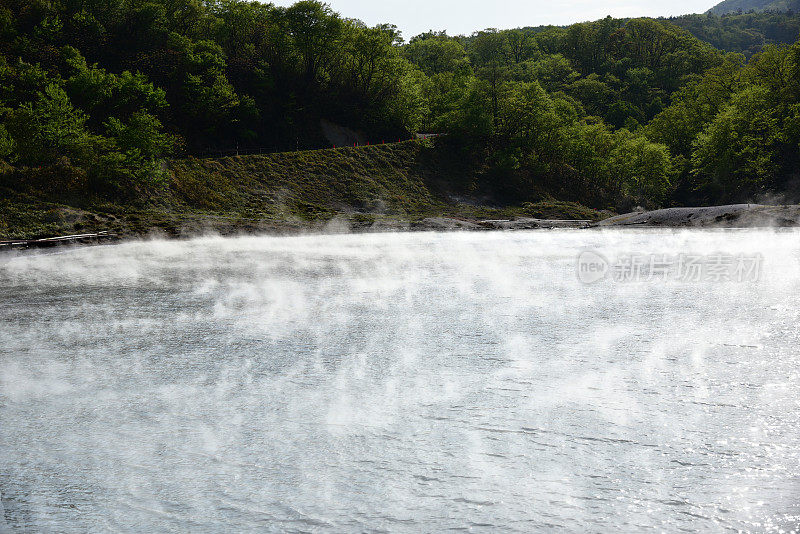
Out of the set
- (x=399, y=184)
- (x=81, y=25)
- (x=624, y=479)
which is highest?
(x=81, y=25)

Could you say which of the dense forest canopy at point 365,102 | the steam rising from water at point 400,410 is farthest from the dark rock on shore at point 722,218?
the steam rising from water at point 400,410

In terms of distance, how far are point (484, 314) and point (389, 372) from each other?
6317mm

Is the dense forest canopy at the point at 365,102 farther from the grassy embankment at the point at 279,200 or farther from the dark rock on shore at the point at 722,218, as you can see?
the dark rock on shore at the point at 722,218

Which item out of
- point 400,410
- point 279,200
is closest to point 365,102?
point 279,200

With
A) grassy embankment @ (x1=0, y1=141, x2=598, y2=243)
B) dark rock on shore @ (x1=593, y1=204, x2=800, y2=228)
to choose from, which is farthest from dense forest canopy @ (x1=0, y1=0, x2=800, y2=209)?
dark rock on shore @ (x1=593, y1=204, x2=800, y2=228)

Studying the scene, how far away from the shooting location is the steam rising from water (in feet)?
25.1

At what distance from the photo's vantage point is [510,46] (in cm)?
16900

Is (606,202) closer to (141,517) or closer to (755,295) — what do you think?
(755,295)

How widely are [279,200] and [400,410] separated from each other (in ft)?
175

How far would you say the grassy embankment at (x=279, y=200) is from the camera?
4503 cm

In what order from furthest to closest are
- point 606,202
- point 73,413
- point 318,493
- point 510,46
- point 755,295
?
point 510,46
point 606,202
point 755,295
point 73,413
point 318,493

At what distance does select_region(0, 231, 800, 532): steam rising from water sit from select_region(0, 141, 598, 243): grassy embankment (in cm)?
2454

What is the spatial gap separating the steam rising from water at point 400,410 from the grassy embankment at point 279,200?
2454 centimetres

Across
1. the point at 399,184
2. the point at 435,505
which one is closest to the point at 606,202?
the point at 399,184
